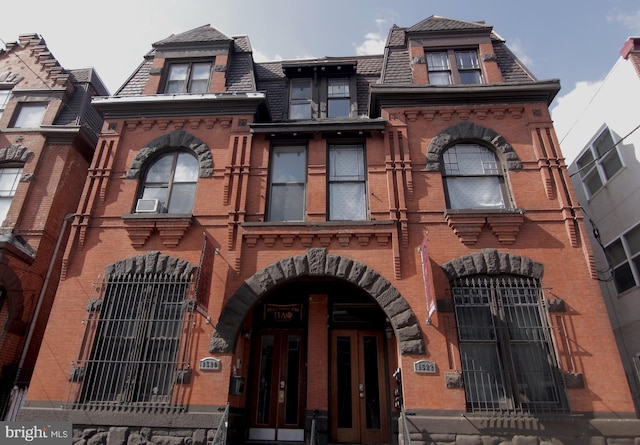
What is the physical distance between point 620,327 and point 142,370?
43.9ft

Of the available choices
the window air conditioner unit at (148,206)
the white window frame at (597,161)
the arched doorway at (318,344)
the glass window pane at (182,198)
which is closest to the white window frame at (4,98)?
the window air conditioner unit at (148,206)

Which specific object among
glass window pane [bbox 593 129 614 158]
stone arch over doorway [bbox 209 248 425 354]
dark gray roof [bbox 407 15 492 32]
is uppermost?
dark gray roof [bbox 407 15 492 32]

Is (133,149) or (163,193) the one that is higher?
(133,149)

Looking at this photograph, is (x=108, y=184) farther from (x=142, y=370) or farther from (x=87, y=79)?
(x=87, y=79)

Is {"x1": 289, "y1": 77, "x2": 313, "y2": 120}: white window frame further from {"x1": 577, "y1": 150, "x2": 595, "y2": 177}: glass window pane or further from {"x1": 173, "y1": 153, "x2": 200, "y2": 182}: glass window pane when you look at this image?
{"x1": 577, "y1": 150, "x2": 595, "y2": 177}: glass window pane

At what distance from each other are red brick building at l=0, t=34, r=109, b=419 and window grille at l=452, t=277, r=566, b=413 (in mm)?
10704

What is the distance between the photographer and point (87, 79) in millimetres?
15008

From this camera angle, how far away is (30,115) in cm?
1358

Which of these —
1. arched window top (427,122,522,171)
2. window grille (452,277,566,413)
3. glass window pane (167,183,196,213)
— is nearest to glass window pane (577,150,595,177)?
arched window top (427,122,522,171)

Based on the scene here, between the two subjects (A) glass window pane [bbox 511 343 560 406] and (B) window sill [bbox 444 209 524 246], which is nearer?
(A) glass window pane [bbox 511 343 560 406]

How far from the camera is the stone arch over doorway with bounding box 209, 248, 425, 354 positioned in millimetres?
8398

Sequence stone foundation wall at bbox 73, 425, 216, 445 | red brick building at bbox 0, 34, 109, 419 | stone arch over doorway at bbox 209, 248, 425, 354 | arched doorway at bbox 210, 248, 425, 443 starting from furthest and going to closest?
red brick building at bbox 0, 34, 109, 419 → arched doorway at bbox 210, 248, 425, 443 → stone arch over doorway at bbox 209, 248, 425, 354 → stone foundation wall at bbox 73, 425, 216, 445

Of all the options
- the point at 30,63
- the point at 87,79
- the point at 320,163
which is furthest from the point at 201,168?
the point at 30,63

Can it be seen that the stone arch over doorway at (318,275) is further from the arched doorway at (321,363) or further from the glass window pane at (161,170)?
the glass window pane at (161,170)
